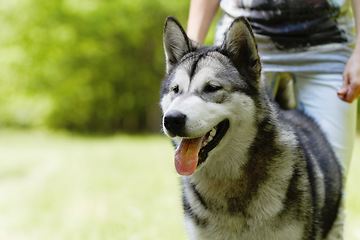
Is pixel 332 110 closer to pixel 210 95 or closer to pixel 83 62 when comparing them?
pixel 210 95

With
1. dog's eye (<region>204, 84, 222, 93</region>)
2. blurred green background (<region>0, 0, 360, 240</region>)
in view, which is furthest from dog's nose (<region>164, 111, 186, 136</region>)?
blurred green background (<region>0, 0, 360, 240</region>)

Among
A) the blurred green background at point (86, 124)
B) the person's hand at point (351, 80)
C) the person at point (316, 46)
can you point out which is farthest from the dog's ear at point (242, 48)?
the blurred green background at point (86, 124)

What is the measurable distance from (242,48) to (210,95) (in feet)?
1.14

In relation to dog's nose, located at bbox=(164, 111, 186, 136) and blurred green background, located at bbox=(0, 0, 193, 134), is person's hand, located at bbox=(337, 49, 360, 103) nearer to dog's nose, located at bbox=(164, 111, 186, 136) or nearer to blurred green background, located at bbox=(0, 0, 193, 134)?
dog's nose, located at bbox=(164, 111, 186, 136)

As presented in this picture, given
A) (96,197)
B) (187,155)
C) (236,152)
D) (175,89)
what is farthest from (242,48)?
(96,197)

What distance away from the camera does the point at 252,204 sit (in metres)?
2.63

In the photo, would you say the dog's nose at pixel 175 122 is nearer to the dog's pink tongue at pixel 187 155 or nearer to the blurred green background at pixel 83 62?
the dog's pink tongue at pixel 187 155

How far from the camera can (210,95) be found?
2.62m

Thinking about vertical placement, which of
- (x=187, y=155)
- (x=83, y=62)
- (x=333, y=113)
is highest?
(x=333, y=113)

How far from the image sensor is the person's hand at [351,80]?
9.39 feet

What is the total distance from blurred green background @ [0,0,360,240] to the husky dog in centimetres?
187

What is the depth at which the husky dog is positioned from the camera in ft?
8.36

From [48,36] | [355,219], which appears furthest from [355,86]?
[48,36]

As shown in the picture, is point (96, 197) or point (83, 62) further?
point (83, 62)
